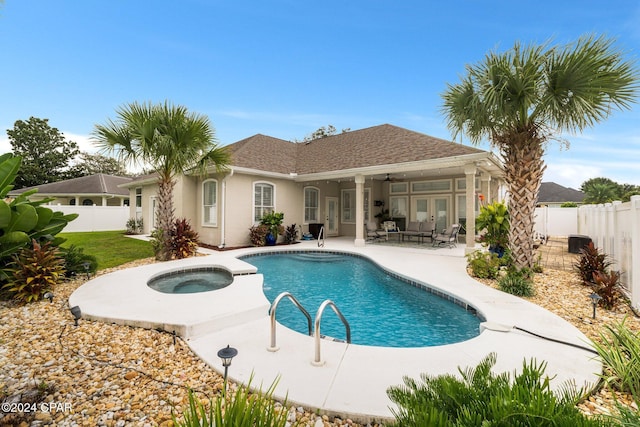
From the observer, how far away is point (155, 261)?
1012 centimetres

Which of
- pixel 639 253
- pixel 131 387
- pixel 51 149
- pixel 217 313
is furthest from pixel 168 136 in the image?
pixel 51 149

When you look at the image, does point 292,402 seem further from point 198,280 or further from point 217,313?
point 198,280

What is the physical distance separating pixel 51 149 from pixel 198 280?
42523 millimetres

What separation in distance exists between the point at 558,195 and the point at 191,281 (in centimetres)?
3789

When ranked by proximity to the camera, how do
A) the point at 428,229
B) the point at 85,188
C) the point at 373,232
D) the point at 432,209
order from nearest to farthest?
the point at 428,229
the point at 373,232
the point at 432,209
the point at 85,188

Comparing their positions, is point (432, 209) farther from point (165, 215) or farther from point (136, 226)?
point (136, 226)

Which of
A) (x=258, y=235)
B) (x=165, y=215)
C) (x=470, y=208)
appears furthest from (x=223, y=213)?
(x=470, y=208)

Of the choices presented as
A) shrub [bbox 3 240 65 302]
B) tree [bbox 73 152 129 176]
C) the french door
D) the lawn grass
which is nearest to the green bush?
shrub [bbox 3 240 65 302]

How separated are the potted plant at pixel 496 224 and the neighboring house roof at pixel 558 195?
2731cm

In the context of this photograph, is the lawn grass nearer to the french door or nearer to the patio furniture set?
the patio furniture set

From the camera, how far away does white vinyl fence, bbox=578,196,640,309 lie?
15.9ft

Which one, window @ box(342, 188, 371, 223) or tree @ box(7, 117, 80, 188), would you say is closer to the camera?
window @ box(342, 188, 371, 223)

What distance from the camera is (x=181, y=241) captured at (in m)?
10.6

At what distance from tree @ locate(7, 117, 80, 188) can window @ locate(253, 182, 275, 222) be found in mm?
36287
